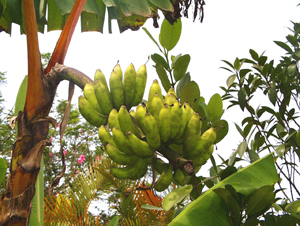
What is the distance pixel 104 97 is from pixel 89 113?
0.26 feet

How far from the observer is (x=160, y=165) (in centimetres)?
84

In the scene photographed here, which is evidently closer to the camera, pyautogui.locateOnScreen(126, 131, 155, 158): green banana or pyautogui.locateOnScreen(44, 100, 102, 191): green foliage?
pyautogui.locateOnScreen(126, 131, 155, 158): green banana

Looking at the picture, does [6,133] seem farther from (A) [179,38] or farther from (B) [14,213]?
(A) [179,38]

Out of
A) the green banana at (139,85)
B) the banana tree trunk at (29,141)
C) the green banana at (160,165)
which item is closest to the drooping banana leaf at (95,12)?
the green banana at (139,85)

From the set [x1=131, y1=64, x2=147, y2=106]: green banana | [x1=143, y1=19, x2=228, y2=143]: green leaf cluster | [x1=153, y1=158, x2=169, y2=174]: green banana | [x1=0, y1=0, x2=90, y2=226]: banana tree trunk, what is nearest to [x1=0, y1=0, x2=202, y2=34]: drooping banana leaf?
[x1=143, y1=19, x2=228, y2=143]: green leaf cluster

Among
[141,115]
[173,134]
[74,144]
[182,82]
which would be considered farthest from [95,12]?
[74,144]

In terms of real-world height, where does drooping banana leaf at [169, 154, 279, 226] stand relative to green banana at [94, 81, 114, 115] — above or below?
below

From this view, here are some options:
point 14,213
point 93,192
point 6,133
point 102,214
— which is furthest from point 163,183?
point 6,133

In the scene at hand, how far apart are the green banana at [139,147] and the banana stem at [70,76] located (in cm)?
29

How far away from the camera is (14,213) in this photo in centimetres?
104

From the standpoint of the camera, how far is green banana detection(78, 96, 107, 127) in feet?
2.98

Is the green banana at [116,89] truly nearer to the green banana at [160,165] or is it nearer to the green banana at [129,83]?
the green banana at [129,83]

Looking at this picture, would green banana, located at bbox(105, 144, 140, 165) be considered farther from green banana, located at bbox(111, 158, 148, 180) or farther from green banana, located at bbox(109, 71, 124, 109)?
green banana, located at bbox(109, 71, 124, 109)

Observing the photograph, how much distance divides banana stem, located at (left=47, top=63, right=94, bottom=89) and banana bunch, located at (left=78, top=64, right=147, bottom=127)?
0.03 meters
